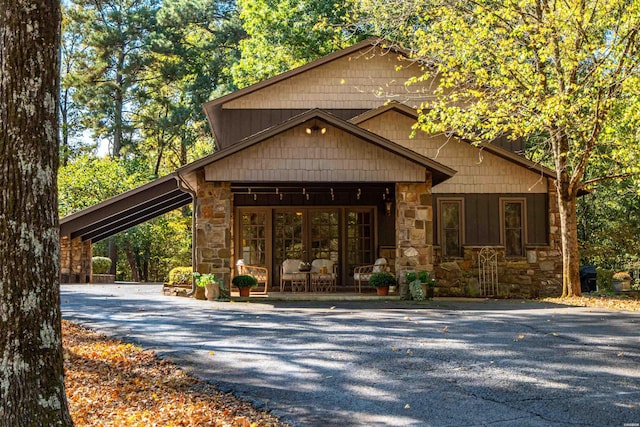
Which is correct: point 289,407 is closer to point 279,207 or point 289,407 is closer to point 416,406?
point 416,406

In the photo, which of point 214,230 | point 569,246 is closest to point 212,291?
point 214,230

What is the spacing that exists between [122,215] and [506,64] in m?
12.1

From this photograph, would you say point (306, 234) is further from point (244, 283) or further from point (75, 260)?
point (75, 260)

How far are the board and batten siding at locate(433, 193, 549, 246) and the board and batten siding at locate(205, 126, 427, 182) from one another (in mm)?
3679

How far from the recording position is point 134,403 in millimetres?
5770

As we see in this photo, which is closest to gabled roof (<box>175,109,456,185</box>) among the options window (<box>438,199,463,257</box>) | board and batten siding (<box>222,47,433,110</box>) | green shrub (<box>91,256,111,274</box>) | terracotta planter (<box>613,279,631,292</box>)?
window (<box>438,199,463,257</box>)

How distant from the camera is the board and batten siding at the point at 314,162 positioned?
1375cm

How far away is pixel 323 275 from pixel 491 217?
4.79 metres

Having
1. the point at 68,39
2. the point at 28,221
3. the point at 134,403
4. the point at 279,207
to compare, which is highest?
the point at 68,39

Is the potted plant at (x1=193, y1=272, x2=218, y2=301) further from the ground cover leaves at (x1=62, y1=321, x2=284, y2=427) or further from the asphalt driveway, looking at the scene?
the ground cover leaves at (x1=62, y1=321, x2=284, y2=427)

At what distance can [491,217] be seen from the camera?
1728cm

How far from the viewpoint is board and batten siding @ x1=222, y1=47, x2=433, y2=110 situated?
18.5 m

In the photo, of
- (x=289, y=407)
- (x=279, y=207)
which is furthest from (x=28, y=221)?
(x=279, y=207)

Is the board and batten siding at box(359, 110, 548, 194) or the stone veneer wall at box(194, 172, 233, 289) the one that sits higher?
the board and batten siding at box(359, 110, 548, 194)
